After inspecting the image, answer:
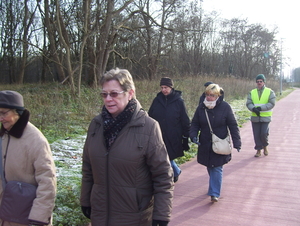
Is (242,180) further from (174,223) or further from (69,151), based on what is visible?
(69,151)

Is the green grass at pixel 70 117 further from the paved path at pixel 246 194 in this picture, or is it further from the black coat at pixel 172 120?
the black coat at pixel 172 120

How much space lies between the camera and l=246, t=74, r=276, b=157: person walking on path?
7.66 m

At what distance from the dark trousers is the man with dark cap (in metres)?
6.17

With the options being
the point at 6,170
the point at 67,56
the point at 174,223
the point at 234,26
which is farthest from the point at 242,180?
the point at 234,26

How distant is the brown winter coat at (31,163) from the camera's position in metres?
2.58

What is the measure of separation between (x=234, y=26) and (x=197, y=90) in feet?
96.4

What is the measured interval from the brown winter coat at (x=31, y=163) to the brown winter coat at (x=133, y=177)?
0.38 m

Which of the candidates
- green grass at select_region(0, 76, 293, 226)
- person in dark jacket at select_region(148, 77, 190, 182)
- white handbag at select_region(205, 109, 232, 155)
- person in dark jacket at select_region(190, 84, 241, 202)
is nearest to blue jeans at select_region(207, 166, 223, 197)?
person in dark jacket at select_region(190, 84, 241, 202)

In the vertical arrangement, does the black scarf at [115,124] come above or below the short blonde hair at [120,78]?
below

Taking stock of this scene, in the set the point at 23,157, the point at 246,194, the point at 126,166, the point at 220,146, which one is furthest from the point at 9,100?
the point at 246,194

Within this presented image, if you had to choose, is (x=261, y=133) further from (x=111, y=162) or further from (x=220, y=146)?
(x=111, y=162)

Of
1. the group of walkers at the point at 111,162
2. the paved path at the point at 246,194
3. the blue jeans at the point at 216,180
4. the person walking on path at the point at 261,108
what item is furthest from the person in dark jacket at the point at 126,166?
the person walking on path at the point at 261,108

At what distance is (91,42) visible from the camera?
16984mm

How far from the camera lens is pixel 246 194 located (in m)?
5.34
